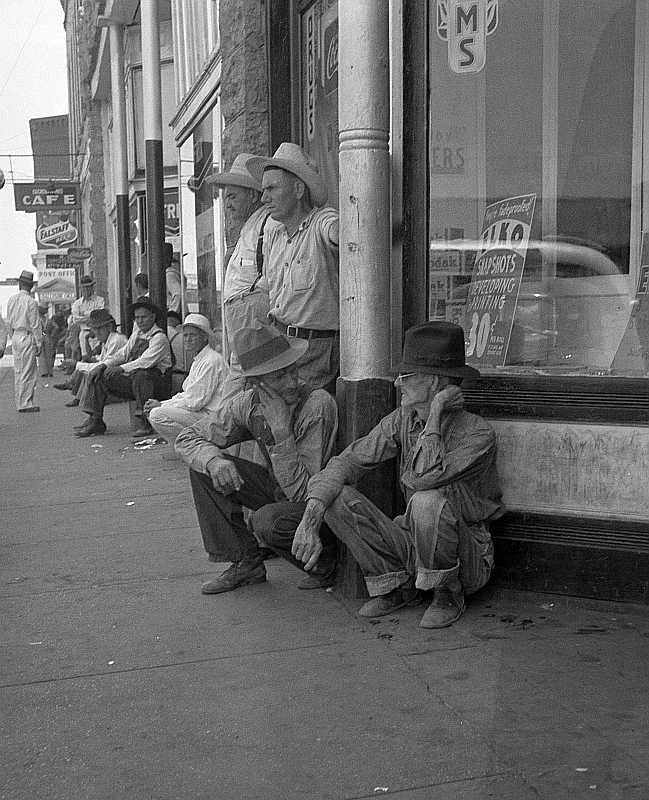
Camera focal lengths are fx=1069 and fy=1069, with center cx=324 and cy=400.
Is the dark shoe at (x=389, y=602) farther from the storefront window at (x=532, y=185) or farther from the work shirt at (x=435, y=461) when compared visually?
the storefront window at (x=532, y=185)

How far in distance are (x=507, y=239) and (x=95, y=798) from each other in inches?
136

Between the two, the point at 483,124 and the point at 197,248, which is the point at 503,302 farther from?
the point at 197,248

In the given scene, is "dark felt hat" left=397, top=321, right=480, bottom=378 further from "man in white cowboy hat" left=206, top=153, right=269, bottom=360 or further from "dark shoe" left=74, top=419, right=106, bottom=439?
"dark shoe" left=74, top=419, right=106, bottom=439

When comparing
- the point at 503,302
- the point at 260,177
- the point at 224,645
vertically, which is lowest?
the point at 224,645

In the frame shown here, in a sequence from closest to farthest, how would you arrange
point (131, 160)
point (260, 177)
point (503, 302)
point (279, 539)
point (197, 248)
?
point (279, 539) → point (503, 302) → point (260, 177) → point (197, 248) → point (131, 160)

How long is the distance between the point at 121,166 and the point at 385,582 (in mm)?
15066

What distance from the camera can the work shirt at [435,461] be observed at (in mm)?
4387

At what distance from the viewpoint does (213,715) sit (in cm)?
361

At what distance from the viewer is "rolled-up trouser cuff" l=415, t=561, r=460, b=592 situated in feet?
14.4

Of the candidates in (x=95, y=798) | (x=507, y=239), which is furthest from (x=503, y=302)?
(x=95, y=798)

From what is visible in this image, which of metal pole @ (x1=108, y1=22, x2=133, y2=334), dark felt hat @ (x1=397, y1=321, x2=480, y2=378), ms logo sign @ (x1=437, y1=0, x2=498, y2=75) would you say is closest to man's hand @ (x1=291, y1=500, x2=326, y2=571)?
dark felt hat @ (x1=397, y1=321, x2=480, y2=378)

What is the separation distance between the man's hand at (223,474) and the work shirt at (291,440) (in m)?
0.05

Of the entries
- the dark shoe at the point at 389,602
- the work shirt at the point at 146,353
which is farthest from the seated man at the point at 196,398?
the dark shoe at the point at 389,602

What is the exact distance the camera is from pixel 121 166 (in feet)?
60.3
